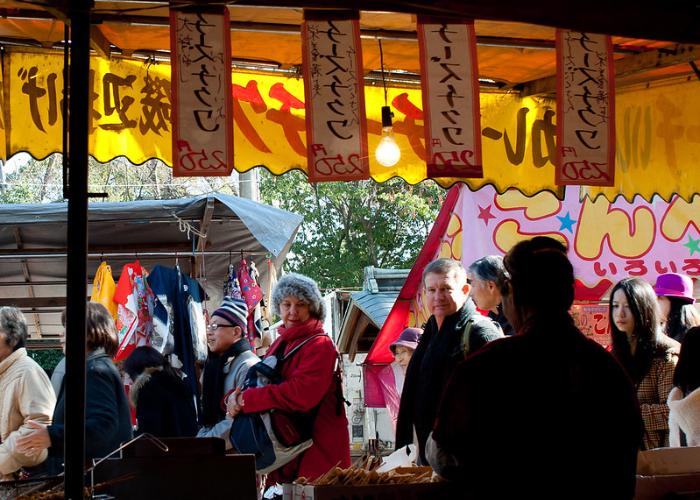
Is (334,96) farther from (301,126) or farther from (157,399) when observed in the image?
(157,399)

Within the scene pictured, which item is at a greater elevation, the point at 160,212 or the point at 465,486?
the point at 160,212

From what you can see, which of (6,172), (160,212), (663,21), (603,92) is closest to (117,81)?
(160,212)

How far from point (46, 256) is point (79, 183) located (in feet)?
18.5

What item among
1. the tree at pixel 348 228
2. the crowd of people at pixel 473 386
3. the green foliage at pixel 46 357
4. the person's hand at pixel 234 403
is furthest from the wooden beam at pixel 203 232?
the green foliage at pixel 46 357

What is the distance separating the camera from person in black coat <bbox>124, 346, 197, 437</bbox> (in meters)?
6.61

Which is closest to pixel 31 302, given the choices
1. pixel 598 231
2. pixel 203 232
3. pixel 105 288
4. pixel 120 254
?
pixel 120 254

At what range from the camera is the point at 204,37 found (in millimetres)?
5051

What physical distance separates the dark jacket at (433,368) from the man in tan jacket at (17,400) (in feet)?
7.49

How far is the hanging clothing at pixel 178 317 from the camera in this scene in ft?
27.9

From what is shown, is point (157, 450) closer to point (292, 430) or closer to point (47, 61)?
point (292, 430)

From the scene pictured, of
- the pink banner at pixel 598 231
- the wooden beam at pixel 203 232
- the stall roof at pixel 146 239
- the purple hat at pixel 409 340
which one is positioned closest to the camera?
the wooden beam at pixel 203 232

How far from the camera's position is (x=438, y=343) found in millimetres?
5352

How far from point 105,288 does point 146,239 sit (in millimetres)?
621

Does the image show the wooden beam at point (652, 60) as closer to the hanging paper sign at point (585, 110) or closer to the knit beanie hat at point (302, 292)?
the hanging paper sign at point (585, 110)
